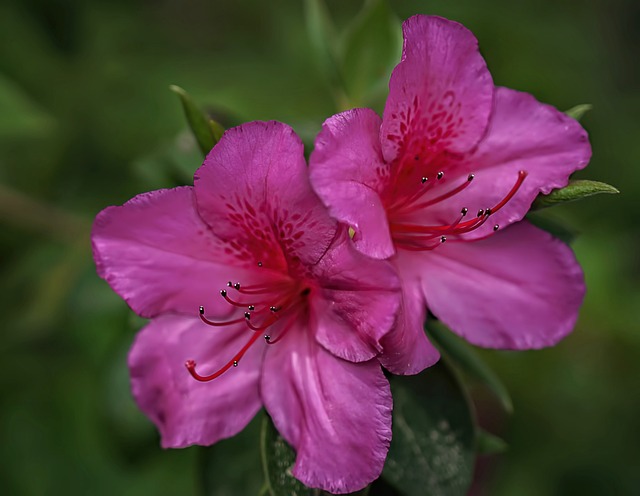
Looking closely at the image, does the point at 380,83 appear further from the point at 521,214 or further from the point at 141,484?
the point at 141,484

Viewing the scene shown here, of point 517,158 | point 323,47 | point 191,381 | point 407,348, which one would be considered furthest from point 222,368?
point 323,47

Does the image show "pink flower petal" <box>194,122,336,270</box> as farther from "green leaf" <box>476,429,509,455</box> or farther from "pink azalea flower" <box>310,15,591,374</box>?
"green leaf" <box>476,429,509,455</box>

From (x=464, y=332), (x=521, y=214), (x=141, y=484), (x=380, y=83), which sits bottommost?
(x=141, y=484)

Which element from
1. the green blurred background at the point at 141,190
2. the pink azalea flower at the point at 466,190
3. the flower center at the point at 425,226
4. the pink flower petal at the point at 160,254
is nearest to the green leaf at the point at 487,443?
the pink azalea flower at the point at 466,190

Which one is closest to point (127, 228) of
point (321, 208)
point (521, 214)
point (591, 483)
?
point (321, 208)

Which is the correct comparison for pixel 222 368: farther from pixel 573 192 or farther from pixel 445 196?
pixel 573 192

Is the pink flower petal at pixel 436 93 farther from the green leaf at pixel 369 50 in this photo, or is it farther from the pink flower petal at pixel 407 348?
the green leaf at pixel 369 50
